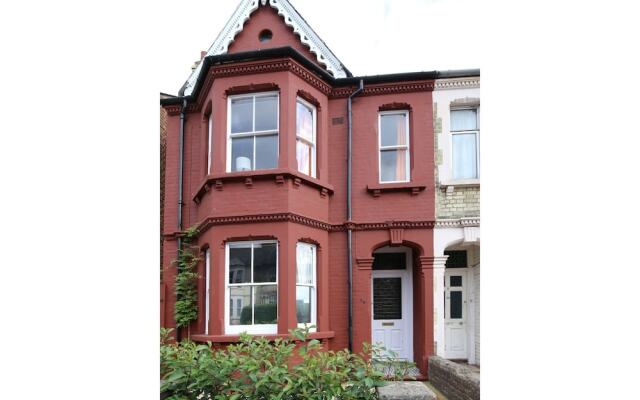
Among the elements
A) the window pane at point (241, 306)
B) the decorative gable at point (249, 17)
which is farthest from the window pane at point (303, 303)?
the decorative gable at point (249, 17)

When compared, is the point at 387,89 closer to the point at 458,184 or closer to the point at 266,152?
the point at 458,184

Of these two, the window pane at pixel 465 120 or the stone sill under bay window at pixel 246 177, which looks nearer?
the stone sill under bay window at pixel 246 177

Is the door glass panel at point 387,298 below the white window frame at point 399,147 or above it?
below

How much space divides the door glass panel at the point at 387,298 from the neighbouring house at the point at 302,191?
0.02 m

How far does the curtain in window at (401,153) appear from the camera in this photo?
5254 millimetres

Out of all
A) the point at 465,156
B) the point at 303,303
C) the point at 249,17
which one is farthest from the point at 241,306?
the point at 249,17

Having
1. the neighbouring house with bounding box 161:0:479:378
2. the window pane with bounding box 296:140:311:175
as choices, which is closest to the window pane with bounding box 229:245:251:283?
the neighbouring house with bounding box 161:0:479:378

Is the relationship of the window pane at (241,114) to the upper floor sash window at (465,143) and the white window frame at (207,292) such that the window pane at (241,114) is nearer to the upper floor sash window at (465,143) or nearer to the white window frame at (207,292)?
the white window frame at (207,292)

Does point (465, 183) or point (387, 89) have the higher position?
point (387, 89)

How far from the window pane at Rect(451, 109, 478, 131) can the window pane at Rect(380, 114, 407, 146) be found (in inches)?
28.8

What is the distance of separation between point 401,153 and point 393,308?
2.27m

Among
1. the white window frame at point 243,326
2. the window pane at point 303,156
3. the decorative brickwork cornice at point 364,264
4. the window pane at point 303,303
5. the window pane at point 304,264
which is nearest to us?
the white window frame at point 243,326

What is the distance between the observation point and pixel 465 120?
488 centimetres
